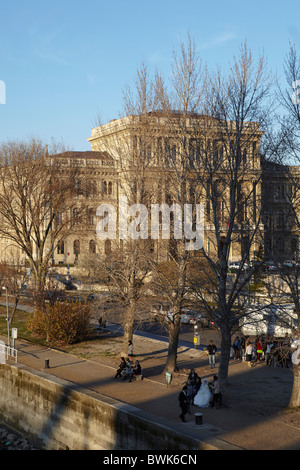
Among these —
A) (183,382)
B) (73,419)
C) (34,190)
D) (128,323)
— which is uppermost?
(34,190)

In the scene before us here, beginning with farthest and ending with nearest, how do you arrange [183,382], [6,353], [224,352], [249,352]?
[6,353]
[249,352]
[183,382]
[224,352]

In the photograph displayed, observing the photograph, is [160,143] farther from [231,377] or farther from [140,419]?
[140,419]

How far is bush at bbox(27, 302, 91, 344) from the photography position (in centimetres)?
3444

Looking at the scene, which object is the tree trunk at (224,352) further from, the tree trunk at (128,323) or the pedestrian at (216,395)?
the tree trunk at (128,323)

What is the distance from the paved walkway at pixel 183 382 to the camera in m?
17.3

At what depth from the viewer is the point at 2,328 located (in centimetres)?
3997

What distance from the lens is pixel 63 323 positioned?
3444 cm

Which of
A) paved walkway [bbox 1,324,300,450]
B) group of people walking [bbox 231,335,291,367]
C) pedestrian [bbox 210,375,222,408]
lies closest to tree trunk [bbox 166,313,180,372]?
paved walkway [bbox 1,324,300,450]

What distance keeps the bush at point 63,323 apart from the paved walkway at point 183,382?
4.44 ft

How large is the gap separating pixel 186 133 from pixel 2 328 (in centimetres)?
2173

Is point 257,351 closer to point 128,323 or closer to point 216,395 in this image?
point 128,323

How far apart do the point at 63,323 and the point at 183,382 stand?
12.0 metres

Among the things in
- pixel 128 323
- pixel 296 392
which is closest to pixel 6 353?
pixel 128 323
